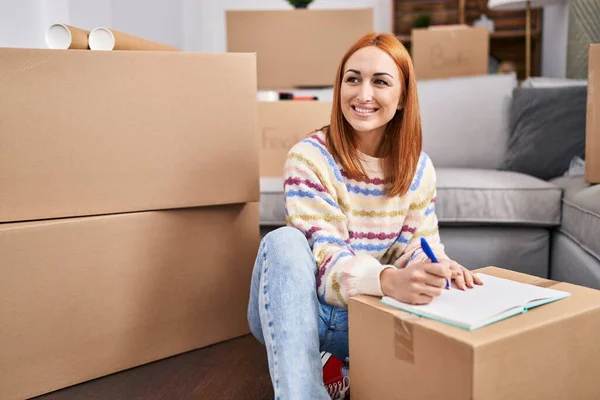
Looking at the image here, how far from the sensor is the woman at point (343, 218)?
88 centimetres

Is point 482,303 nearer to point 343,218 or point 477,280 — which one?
→ point 477,280

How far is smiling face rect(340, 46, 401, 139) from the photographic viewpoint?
1.02 m

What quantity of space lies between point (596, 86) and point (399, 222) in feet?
1.96

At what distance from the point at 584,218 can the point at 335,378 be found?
0.68m

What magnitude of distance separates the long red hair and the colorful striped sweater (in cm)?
2

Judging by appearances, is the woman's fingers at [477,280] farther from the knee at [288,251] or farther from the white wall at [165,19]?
the white wall at [165,19]

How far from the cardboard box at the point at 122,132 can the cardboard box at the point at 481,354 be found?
50 centimetres

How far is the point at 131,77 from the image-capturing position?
109 cm

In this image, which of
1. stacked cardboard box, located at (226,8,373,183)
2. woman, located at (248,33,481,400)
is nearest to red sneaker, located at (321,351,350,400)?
woman, located at (248,33,481,400)

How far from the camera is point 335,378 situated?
42.2 inches

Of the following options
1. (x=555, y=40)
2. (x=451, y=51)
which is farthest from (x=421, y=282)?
(x=555, y=40)

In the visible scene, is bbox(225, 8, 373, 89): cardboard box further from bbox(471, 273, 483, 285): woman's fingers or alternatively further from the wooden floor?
bbox(471, 273, 483, 285): woman's fingers

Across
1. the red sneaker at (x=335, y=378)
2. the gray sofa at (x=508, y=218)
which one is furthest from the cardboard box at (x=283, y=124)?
the red sneaker at (x=335, y=378)

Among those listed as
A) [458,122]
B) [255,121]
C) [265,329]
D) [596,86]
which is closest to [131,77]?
[255,121]
